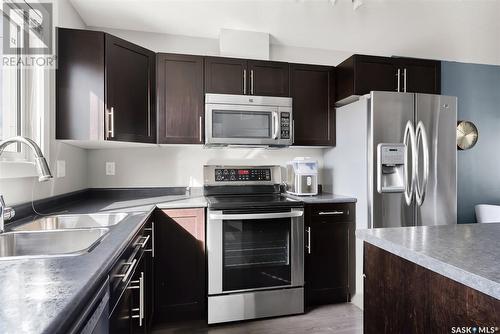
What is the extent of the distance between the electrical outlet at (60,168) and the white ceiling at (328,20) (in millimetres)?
1215

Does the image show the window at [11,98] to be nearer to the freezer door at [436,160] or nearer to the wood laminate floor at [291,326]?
the wood laminate floor at [291,326]

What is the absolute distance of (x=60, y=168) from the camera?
187cm

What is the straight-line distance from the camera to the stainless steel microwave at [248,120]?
2.24 meters

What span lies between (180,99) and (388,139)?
5.59ft

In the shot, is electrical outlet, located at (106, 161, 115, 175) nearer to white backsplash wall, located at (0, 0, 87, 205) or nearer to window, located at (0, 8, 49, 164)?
white backsplash wall, located at (0, 0, 87, 205)

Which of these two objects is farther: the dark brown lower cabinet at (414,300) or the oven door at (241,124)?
the oven door at (241,124)

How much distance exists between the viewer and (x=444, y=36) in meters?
2.66

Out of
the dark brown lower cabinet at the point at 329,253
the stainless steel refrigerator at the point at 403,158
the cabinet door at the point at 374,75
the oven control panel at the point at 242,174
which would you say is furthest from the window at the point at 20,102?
the cabinet door at the point at 374,75

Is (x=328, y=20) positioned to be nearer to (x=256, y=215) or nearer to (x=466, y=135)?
(x=256, y=215)

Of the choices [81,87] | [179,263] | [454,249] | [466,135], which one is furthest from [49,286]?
[466,135]

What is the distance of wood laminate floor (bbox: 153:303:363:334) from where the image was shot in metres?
1.90

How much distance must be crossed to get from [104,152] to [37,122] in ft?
2.50

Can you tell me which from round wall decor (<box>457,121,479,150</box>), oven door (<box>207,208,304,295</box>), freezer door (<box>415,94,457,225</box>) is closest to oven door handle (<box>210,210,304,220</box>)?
oven door (<box>207,208,304,295</box>)

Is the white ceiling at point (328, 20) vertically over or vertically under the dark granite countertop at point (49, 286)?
over
